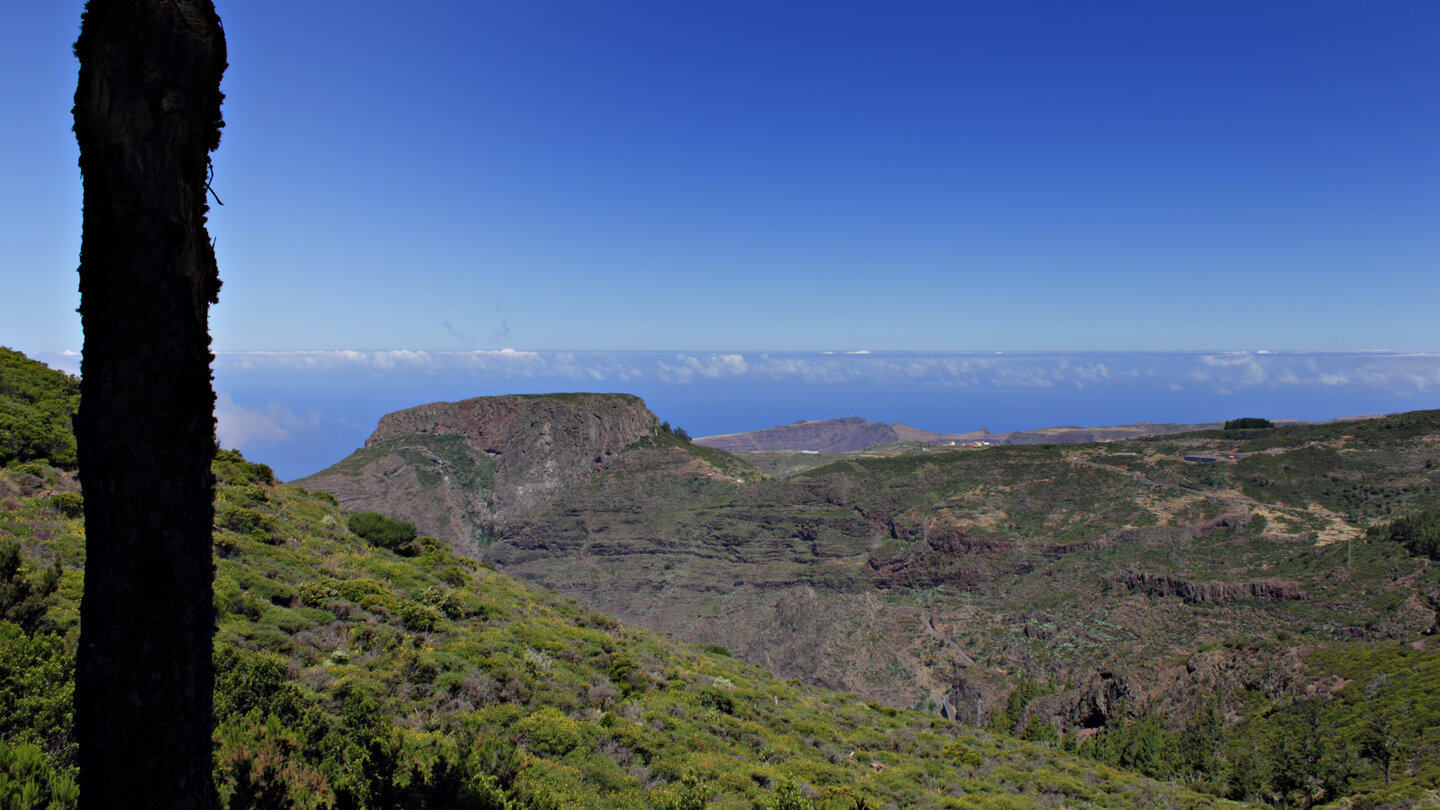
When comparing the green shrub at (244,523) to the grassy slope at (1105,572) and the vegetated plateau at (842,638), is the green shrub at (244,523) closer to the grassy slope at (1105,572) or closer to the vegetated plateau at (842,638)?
the vegetated plateau at (842,638)

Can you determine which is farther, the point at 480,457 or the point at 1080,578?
the point at 480,457

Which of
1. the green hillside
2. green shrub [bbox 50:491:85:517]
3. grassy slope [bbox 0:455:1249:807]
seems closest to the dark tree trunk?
the green hillside

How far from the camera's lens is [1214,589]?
36469 millimetres

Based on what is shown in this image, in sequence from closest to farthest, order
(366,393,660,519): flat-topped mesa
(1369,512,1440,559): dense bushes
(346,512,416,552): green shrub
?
(346,512,416,552): green shrub, (1369,512,1440,559): dense bushes, (366,393,660,519): flat-topped mesa

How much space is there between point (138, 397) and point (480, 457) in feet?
291

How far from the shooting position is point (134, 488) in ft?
11.6

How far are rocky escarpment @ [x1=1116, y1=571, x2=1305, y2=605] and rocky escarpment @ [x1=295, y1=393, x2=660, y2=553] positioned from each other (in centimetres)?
6381

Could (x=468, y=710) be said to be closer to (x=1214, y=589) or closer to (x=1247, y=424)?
(x=1214, y=589)

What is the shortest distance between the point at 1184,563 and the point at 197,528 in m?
52.5

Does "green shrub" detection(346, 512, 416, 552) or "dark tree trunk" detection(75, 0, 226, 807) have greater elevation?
"dark tree trunk" detection(75, 0, 226, 807)

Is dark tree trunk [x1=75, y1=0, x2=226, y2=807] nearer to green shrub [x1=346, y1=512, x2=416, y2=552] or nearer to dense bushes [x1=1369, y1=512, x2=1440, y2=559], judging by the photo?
green shrub [x1=346, y1=512, x2=416, y2=552]

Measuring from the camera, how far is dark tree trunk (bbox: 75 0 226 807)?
3492 millimetres

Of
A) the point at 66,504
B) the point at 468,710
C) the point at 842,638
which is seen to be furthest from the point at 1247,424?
the point at 66,504

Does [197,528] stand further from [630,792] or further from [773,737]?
[773,737]
